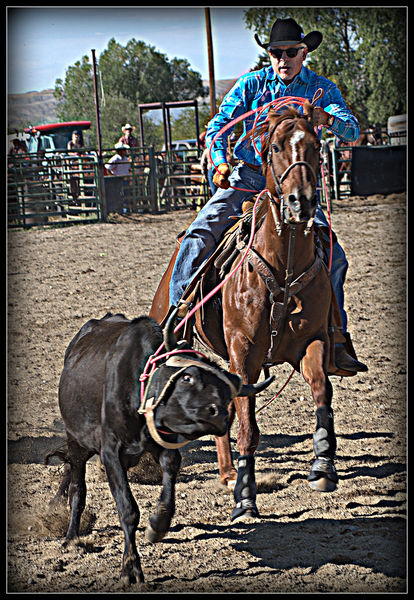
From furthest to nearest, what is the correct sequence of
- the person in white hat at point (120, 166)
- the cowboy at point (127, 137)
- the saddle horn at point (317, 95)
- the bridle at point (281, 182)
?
the cowboy at point (127, 137) < the person in white hat at point (120, 166) < the saddle horn at point (317, 95) < the bridle at point (281, 182)

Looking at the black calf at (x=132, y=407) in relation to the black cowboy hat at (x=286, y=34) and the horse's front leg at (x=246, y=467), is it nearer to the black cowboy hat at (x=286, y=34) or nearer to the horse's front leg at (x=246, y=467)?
the horse's front leg at (x=246, y=467)

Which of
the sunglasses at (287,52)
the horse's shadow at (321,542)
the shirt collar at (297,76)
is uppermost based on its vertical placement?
the sunglasses at (287,52)

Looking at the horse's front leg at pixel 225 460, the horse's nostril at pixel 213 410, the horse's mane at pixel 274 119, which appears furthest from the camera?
the horse's front leg at pixel 225 460

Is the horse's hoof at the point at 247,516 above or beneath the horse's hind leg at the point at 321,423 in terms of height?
beneath

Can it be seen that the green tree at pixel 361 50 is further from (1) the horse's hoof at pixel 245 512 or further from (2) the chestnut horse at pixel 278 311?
(1) the horse's hoof at pixel 245 512

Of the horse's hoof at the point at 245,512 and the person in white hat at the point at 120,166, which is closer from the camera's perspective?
the horse's hoof at the point at 245,512

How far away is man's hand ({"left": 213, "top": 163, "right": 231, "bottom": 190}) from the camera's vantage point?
15.4ft

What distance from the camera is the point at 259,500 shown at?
15.4ft

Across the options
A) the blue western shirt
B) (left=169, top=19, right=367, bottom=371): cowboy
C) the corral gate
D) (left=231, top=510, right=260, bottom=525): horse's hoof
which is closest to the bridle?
(left=169, top=19, right=367, bottom=371): cowboy

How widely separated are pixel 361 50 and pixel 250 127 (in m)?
9.05

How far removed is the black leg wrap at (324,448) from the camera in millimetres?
4172

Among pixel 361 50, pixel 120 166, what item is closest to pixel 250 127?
pixel 361 50

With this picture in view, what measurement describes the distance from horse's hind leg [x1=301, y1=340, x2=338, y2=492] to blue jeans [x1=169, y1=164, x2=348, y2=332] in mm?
821

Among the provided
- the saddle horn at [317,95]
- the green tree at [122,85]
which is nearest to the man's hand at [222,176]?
the saddle horn at [317,95]
